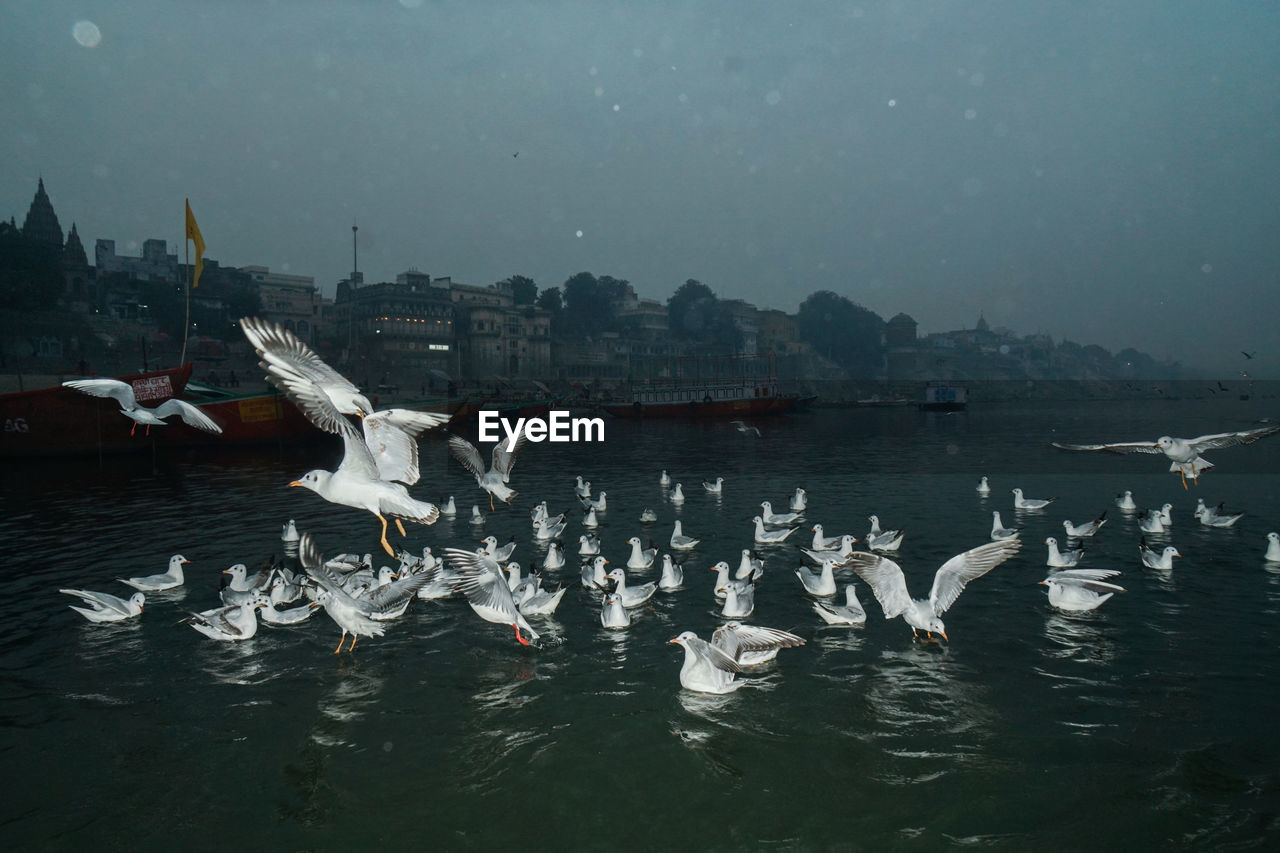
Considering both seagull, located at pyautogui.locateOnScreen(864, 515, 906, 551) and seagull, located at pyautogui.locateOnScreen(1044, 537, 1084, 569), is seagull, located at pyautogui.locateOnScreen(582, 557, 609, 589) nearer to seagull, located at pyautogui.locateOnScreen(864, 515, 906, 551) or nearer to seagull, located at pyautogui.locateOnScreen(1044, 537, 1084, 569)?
seagull, located at pyautogui.locateOnScreen(864, 515, 906, 551)

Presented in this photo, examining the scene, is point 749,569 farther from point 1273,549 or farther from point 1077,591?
point 1273,549

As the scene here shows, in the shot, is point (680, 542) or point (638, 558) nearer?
point (638, 558)

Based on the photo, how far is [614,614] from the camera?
11156 mm

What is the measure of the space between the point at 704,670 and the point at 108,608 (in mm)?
Answer: 9437

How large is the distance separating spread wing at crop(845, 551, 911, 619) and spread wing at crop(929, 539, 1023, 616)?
1.33 feet

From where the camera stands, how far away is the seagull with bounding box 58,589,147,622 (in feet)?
37.1

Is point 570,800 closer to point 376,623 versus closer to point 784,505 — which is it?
point 376,623

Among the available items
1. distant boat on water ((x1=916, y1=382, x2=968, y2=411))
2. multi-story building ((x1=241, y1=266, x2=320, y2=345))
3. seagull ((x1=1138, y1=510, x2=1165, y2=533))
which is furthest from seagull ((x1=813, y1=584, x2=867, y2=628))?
multi-story building ((x1=241, y1=266, x2=320, y2=345))

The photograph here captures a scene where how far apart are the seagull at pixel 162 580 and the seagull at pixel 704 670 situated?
9.58 m

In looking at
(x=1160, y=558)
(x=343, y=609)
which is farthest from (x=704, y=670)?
(x=1160, y=558)

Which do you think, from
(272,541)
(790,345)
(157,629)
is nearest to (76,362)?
(272,541)

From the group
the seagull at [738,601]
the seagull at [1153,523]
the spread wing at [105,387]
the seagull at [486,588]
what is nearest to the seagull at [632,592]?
the seagull at [738,601]

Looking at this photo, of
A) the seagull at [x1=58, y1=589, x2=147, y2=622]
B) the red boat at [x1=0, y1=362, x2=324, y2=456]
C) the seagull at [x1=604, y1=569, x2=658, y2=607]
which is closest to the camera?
the seagull at [x1=58, y1=589, x2=147, y2=622]

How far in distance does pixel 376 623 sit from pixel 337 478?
3543 millimetres
